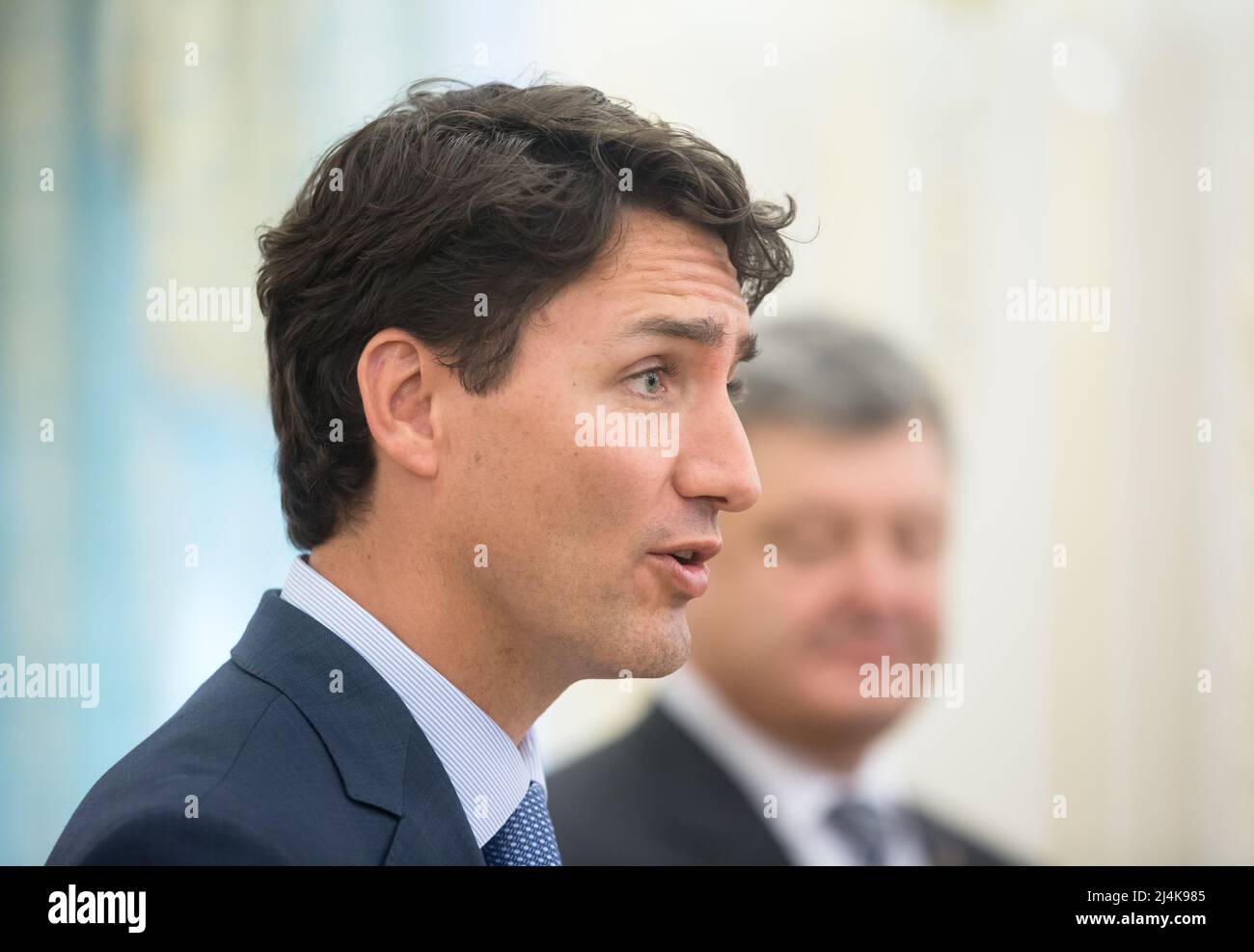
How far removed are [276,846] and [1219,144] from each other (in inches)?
148

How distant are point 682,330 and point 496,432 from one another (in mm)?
297

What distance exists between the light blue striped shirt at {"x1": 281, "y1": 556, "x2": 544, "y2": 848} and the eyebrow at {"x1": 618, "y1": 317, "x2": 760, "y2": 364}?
52 centimetres

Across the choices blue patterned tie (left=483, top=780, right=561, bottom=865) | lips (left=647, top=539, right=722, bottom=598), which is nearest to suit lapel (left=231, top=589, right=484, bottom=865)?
blue patterned tie (left=483, top=780, right=561, bottom=865)

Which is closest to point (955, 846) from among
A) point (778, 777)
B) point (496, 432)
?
point (778, 777)

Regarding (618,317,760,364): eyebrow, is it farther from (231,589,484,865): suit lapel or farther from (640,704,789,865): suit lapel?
(640,704,789,865): suit lapel

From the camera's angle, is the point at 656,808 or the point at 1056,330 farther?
the point at 1056,330

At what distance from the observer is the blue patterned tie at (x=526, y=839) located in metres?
1.65

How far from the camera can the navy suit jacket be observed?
1284mm

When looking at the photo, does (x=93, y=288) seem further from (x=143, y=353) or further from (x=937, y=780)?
(x=937, y=780)

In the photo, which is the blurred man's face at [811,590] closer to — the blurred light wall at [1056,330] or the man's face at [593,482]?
the blurred light wall at [1056,330]

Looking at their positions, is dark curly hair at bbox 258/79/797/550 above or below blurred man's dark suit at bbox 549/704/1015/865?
above

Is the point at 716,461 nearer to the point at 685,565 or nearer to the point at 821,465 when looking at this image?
the point at 685,565

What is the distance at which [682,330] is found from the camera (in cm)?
175
